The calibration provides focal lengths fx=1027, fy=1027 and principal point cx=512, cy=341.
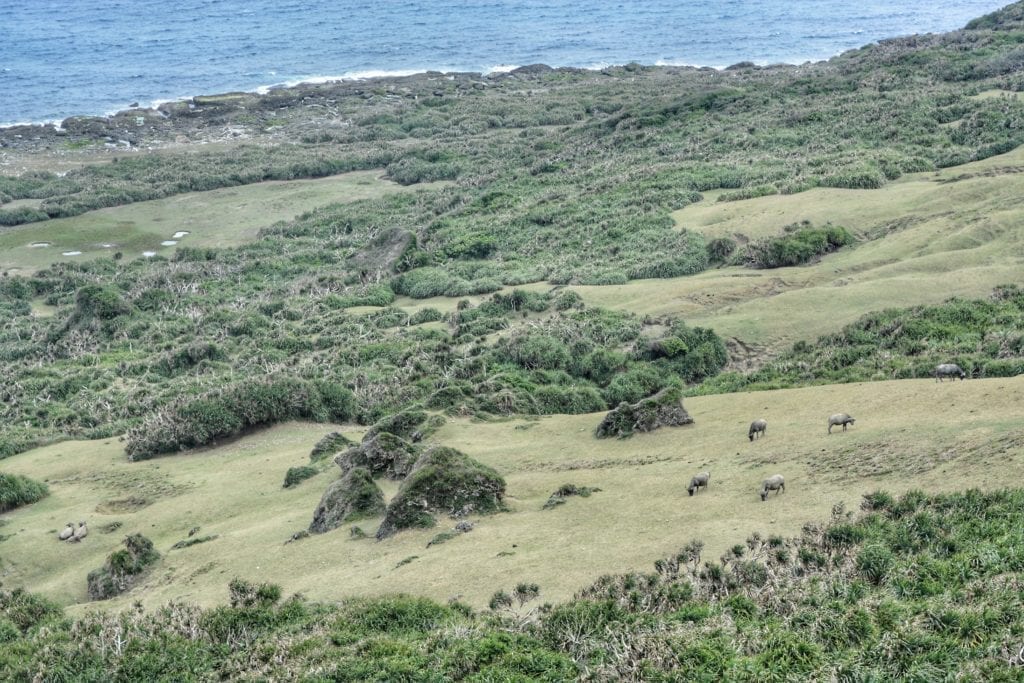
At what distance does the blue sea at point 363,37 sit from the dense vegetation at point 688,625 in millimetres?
75677

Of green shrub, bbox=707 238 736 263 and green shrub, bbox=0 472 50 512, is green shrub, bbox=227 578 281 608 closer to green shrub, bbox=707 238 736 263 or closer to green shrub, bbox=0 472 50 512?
green shrub, bbox=0 472 50 512

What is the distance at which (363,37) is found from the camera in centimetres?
11400

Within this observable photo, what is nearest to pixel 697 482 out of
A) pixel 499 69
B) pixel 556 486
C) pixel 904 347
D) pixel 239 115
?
pixel 556 486

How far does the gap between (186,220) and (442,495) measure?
36.3 metres

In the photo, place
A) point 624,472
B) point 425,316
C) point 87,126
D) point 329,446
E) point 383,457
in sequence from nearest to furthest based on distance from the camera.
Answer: point 624,472 < point 383,457 < point 329,446 < point 425,316 < point 87,126

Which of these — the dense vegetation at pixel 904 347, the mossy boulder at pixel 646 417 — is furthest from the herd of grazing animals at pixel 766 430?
the mossy boulder at pixel 646 417

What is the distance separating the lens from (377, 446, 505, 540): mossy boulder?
1468 cm

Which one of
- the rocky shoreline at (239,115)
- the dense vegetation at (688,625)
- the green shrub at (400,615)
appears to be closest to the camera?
the dense vegetation at (688,625)

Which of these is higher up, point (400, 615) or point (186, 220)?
point (186, 220)

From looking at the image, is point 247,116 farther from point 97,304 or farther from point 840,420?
point 840,420

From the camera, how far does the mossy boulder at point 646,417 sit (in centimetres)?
1767

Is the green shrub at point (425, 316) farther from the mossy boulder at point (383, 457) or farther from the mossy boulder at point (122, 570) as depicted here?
the mossy boulder at point (122, 570)

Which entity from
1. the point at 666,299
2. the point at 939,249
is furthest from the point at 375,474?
the point at 939,249

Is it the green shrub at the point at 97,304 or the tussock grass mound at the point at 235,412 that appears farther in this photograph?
the green shrub at the point at 97,304
